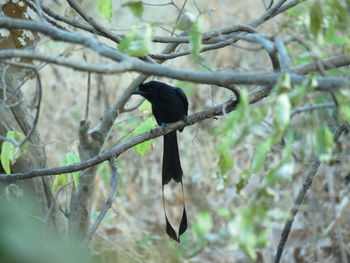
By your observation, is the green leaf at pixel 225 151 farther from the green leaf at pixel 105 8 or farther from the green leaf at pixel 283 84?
the green leaf at pixel 105 8

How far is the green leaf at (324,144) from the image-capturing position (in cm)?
162

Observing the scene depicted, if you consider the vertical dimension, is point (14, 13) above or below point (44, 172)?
above

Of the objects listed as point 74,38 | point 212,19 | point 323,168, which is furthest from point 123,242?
point 74,38

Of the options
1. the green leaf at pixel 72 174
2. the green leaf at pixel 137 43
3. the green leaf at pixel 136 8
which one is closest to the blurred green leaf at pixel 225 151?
the green leaf at pixel 137 43

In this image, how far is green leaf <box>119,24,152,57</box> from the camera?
5.79ft

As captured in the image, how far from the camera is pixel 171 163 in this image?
389cm

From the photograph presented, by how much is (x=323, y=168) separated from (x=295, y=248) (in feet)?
2.88

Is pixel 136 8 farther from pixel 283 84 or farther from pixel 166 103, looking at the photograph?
pixel 166 103

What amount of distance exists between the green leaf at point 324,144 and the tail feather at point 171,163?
7.24 ft

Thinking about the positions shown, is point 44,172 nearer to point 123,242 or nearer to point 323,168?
point 123,242

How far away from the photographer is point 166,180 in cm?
379

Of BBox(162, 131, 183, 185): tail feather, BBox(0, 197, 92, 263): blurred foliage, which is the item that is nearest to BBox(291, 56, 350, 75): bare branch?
BBox(0, 197, 92, 263): blurred foliage

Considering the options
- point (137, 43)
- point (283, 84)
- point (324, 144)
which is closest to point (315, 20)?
point (283, 84)

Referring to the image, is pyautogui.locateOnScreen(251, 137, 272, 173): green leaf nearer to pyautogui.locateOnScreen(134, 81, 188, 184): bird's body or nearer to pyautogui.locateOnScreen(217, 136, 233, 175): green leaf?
pyautogui.locateOnScreen(217, 136, 233, 175): green leaf
